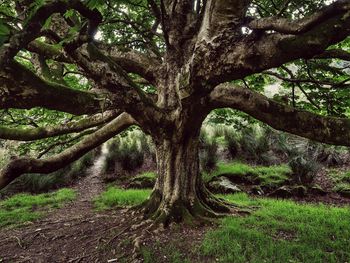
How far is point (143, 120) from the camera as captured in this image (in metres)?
4.66

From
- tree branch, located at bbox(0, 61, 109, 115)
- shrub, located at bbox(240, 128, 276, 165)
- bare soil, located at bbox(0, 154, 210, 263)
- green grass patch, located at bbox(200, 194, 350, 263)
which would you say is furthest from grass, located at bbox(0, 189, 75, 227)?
shrub, located at bbox(240, 128, 276, 165)

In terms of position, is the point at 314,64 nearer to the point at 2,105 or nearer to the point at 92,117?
the point at 92,117

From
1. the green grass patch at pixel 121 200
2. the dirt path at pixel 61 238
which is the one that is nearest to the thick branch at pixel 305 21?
the dirt path at pixel 61 238

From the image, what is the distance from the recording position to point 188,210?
217 inches

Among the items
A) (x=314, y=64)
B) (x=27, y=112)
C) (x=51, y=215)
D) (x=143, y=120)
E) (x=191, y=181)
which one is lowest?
(x=51, y=215)

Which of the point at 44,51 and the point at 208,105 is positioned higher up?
the point at 44,51

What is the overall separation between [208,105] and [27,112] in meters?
5.68

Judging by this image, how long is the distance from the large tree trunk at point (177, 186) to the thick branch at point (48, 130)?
1241 mm

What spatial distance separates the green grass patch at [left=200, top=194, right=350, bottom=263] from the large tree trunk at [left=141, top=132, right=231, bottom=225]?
620 mm

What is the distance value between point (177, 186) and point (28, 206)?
16.6 ft

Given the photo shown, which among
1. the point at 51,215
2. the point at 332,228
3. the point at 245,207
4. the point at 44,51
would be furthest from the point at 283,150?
the point at 44,51

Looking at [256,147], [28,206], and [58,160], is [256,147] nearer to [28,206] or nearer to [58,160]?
[28,206]

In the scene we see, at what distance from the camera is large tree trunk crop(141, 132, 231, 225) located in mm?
5371

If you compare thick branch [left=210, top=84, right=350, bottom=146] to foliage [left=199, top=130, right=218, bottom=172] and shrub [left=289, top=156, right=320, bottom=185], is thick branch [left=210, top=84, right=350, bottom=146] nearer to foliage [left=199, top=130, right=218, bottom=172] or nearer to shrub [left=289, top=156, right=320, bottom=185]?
shrub [left=289, top=156, right=320, bottom=185]
